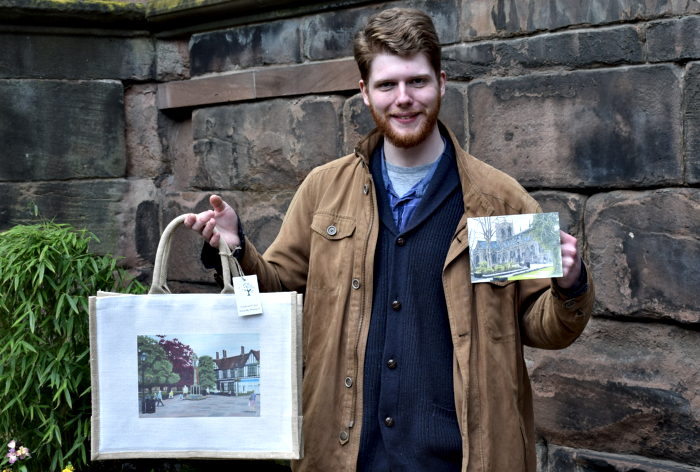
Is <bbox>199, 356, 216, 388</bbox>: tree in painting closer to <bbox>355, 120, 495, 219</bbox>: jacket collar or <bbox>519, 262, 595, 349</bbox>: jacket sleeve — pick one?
<bbox>355, 120, 495, 219</bbox>: jacket collar

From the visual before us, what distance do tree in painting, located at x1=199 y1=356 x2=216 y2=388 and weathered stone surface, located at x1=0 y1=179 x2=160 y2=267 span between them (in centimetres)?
269

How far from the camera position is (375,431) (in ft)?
6.27

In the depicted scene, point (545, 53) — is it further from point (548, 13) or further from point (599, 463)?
point (599, 463)

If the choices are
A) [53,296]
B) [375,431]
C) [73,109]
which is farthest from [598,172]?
[73,109]

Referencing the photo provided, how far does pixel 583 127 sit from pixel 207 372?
1939mm

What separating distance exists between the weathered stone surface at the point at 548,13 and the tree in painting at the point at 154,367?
211 cm

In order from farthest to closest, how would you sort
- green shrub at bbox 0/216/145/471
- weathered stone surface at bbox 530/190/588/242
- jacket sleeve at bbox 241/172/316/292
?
green shrub at bbox 0/216/145/471 → weathered stone surface at bbox 530/190/588/242 → jacket sleeve at bbox 241/172/316/292

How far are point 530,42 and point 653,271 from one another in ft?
3.71

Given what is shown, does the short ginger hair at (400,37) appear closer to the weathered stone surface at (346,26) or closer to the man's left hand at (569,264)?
the man's left hand at (569,264)

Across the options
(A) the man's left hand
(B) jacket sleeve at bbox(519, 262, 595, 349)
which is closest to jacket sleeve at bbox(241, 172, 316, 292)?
(B) jacket sleeve at bbox(519, 262, 595, 349)

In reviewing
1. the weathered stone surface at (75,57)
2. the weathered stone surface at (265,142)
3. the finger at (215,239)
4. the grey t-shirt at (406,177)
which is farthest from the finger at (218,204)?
the weathered stone surface at (75,57)

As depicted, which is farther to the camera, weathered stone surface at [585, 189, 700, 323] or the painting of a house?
weathered stone surface at [585, 189, 700, 323]

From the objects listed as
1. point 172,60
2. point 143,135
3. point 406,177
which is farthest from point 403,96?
point 143,135

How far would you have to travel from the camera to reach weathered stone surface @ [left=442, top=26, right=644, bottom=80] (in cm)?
281
